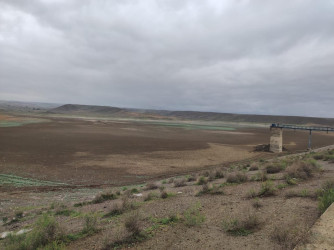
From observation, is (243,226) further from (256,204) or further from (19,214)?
Answer: (19,214)

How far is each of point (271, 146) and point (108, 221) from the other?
103ft

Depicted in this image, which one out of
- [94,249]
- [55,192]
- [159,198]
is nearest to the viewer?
[94,249]

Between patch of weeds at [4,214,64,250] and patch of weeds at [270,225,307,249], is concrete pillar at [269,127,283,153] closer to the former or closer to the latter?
patch of weeds at [270,225,307,249]

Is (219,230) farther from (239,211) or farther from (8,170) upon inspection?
(8,170)

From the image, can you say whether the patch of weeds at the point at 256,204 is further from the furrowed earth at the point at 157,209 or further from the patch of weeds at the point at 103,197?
the patch of weeds at the point at 103,197

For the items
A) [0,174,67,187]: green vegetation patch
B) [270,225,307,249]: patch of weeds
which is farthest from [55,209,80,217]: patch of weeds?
[0,174,67,187]: green vegetation patch

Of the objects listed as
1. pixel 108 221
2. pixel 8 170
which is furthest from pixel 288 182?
pixel 8 170

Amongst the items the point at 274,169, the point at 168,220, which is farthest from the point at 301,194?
the point at 274,169

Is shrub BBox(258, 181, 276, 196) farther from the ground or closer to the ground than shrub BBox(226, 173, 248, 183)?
farther from the ground

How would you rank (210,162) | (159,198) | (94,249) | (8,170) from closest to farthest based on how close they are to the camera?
1. (94,249)
2. (159,198)
3. (8,170)
4. (210,162)

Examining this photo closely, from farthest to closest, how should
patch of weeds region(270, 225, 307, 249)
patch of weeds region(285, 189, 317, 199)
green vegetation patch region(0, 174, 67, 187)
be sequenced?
green vegetation patch region(0, 174, 67, 187) < patch of weeds region(285, 189, 317, 199) < patch of weeds region(270, 225, 307, 249)

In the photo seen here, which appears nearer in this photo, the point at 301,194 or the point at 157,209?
the point at 301,194

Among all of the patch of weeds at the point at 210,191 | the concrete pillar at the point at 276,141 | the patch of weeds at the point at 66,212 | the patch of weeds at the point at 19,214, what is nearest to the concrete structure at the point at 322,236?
the patch of weeds at the point at 210,191

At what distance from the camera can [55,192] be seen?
12.4m
